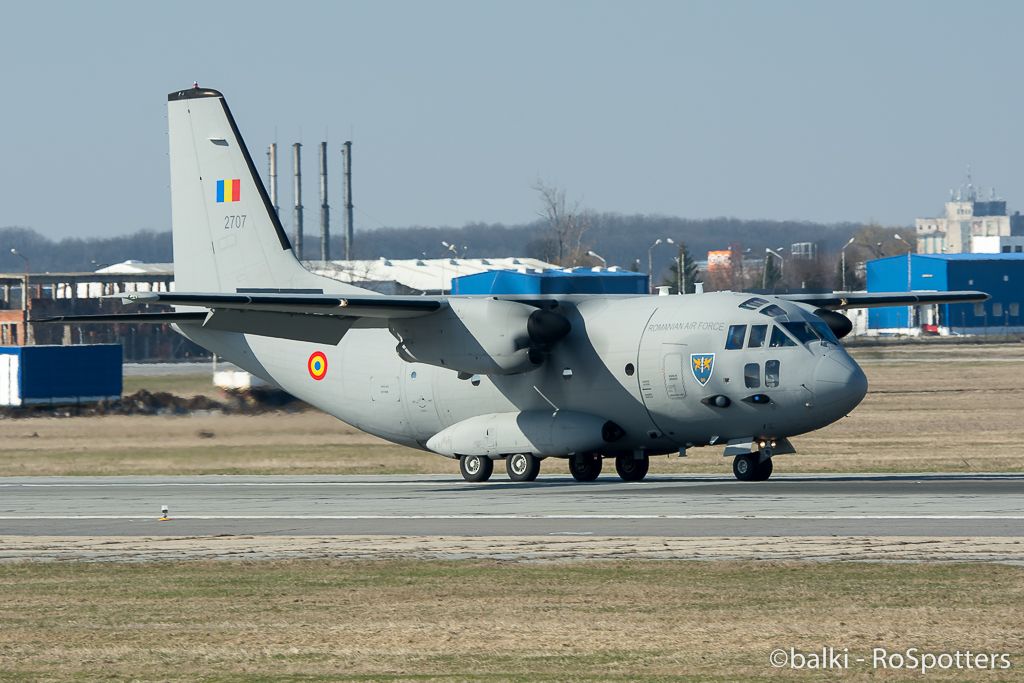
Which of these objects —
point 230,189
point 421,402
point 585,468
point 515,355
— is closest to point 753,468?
point 585,468

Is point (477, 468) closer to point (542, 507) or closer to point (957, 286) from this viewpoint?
point (542, 507)

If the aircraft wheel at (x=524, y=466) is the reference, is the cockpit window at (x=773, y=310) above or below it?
above

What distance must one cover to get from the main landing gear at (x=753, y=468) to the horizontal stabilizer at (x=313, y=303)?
275 inches

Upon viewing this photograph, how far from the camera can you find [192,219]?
3634 cm

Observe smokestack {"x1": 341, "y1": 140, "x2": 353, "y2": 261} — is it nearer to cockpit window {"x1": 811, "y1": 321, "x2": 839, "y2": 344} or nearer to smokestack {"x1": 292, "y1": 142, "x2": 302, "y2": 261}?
smokestack {"x1": 292, "y1": 142, "x2": 302, "y2": 261}

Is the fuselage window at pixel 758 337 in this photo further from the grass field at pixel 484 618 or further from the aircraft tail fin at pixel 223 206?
the grass field at pixel 484 618

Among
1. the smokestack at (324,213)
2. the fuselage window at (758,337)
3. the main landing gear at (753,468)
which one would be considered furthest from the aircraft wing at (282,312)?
the smokestack at (324,213)

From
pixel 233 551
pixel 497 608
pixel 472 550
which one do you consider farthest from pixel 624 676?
pixel 233 551

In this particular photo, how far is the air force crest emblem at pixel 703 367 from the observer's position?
96.8 ft

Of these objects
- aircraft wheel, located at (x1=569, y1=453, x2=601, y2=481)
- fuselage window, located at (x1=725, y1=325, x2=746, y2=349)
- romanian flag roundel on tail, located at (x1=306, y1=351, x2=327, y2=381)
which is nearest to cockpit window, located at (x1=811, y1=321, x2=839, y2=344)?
fuselage window, located at (x1=725, y1=325, x2=746, y2=349)

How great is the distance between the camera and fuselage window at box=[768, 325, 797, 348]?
1147 inches

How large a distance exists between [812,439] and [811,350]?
19.2 m

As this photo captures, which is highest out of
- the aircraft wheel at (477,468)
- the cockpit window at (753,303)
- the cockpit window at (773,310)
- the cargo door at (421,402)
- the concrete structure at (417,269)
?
the concrete structure at (417,269)

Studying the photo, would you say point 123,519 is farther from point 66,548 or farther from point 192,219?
point 192,219
